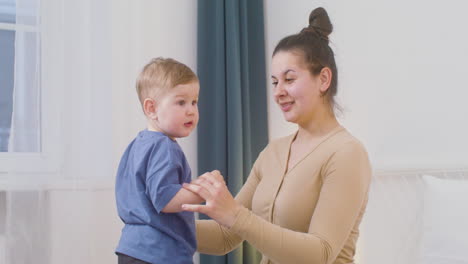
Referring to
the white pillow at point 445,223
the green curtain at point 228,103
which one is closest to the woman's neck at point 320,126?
the white pillow at point 445,223

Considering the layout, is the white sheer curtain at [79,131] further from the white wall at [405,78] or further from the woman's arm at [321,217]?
the woman's arm at [321,217]

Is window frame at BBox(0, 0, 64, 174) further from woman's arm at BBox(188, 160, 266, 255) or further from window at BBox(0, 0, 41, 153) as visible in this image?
woman's arm at BBox(188, 160, 266, 255)

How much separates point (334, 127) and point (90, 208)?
1153 mm

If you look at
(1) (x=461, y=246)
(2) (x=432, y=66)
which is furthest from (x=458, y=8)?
(1) (x=461, y=246)

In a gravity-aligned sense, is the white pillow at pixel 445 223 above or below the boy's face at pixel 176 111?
below

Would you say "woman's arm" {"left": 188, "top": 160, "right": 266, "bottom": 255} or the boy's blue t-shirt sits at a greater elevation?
the boy's blue t-shirt

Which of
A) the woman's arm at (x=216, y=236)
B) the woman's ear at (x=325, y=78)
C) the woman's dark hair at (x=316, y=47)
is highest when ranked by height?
the woman's dark hair at (x=316, y=47)

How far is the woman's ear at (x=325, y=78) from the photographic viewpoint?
5.30 feet

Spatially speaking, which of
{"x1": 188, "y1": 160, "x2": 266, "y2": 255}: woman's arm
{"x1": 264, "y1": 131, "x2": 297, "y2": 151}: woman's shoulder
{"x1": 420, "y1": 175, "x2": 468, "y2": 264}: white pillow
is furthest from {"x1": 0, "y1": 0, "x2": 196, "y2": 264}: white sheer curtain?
{"x1": 420, "y1": 175, "x2": 468, "y2": 264}: white pillow

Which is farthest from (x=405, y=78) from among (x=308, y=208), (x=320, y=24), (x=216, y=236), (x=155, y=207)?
(x=155, y=207)

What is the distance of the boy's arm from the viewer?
1.29 meters

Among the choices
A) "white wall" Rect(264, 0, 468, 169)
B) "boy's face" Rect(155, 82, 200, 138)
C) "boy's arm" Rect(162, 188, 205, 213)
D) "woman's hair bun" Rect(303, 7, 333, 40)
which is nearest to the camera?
"boy's arm" Rect(162, 188, 205, 213)

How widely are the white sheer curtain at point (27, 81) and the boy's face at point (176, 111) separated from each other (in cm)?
94

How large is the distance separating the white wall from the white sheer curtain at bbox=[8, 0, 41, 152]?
1.26 meters
